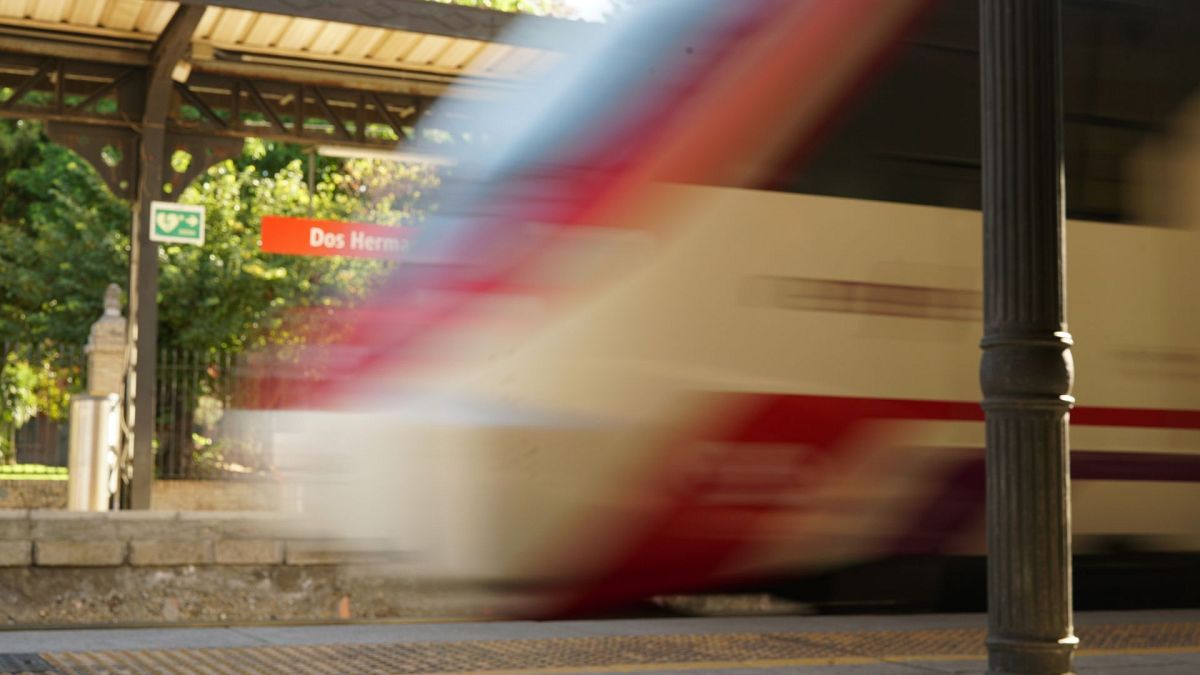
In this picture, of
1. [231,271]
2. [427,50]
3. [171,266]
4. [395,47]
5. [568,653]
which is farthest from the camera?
[231,271]

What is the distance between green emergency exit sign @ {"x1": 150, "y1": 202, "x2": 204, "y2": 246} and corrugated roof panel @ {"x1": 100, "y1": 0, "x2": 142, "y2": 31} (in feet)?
6.20

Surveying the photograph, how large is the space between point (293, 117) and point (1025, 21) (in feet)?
44.7

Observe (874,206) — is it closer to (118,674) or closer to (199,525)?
(118,674)

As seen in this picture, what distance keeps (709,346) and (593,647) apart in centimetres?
177

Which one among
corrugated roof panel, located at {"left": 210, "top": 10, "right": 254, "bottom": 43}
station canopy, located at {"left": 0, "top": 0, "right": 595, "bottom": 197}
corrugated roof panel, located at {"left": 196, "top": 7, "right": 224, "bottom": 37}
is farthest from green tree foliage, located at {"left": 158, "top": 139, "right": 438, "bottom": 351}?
corrugated roof panel, located at {"left": 196, "top": 7, "right": 224, "bottom": 37}

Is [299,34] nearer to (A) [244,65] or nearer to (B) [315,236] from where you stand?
(A) [244,65]

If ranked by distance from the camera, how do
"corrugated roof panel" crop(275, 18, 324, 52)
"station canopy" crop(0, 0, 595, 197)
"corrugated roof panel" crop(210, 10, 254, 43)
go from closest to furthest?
"station canopy" crop(0, 0, 595, 197)
"corrugated roof panel" crop(210, 10, 254, 43)
"corrugated roof panel" crop(275, 18, 324, 52)

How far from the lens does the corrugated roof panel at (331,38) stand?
14797mm

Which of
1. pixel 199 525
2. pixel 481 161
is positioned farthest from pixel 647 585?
pixel 199 525

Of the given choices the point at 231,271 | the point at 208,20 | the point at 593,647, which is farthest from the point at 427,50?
the point at 231,271

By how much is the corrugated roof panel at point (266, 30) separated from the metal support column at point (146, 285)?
3.00ft

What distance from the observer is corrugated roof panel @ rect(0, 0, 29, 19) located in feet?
46.4

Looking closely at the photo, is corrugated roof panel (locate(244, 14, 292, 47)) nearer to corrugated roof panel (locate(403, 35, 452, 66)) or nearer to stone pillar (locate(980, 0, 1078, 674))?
corrugated roof panel (locate(403, 35, 452, 66))

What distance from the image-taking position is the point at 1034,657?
13.9 ft
